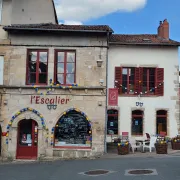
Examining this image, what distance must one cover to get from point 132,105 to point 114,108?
1003 mm

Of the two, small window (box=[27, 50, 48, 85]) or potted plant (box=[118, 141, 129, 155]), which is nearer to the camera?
potted plant (box=[118, 141, 129, 155])

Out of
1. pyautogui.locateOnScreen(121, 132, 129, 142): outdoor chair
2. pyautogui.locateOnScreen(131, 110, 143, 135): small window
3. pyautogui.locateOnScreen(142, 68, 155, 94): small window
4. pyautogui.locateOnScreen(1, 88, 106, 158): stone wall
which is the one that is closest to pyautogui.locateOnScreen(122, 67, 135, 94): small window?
pyautogui.locateOnScreen(142, 68, 155, 94): small window

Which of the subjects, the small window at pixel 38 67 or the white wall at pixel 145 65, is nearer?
the small window at pixel 38 67

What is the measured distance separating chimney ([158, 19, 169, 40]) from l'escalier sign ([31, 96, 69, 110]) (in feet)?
24.0

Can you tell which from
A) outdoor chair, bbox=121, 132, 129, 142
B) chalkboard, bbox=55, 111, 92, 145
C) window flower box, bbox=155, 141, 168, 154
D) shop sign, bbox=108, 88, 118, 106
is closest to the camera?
window flower box, bbox=155, 141, 168, 154

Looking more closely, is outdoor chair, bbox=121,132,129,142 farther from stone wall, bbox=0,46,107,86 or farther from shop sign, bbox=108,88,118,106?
stone wall, bbox=0,46,107,86

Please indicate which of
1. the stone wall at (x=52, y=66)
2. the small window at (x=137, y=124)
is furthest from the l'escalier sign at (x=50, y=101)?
the small window at (x=137, y=124)

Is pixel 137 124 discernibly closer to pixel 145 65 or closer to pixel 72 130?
pixel 145 65

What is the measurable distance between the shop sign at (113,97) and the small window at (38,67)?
11.3ft

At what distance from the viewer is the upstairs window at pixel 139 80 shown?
1781cm

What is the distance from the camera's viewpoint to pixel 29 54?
51.6ft

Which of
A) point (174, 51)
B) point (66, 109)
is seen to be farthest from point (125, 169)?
point (174, 51)

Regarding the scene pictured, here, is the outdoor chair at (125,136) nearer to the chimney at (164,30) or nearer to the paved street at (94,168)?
the paved street at (94,168)

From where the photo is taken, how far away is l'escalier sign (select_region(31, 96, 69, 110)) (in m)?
15.3
